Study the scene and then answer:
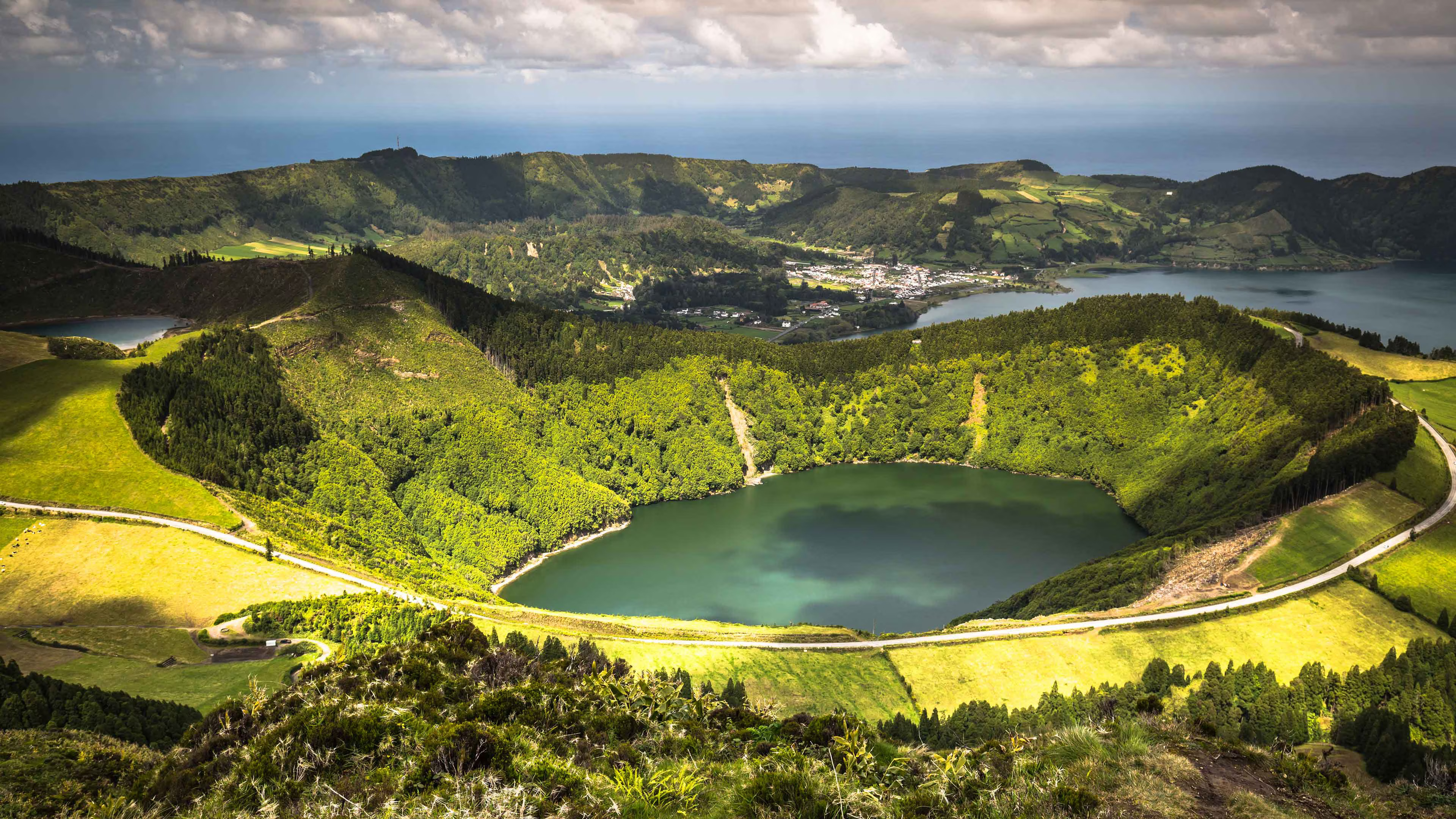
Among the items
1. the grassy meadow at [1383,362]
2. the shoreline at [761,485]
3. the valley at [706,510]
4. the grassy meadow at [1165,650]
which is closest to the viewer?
the valley at [706,510]

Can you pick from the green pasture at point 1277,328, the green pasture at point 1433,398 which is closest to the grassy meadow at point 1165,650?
the green pasture at point 1433,398

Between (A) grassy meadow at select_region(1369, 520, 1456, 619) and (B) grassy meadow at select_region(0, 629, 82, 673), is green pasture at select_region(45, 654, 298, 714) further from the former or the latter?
(A) grassy meadow at select_region(1369, 520, 1456, 619)

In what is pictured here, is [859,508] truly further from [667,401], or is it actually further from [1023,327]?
[1023,327]

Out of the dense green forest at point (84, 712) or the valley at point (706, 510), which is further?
the valley at point (706, 510)

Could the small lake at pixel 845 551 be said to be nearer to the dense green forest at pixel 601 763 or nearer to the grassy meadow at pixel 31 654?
the grassy meadow at pixel 31 654

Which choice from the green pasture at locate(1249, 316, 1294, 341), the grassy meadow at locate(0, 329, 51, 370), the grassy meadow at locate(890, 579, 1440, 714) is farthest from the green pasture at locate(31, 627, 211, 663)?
the green pasture at locate(1249, 316, 1294, 341)

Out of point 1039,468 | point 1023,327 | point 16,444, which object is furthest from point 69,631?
point 1023,327

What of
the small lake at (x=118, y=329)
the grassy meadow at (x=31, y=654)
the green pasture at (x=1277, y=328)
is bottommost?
the grassy meadow at (x=31, y=654)
